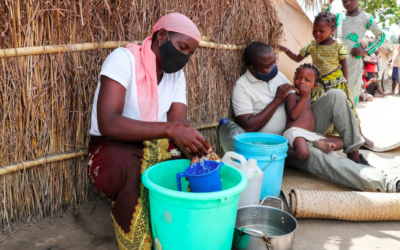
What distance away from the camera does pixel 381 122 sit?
566 cm

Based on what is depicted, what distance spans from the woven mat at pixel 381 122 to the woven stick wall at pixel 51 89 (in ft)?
10.5

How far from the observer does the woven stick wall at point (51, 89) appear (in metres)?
1.86

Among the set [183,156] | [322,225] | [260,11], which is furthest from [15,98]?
[260,11]

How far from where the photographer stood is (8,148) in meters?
1.90

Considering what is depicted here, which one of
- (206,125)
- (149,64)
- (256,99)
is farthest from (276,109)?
(149,64)

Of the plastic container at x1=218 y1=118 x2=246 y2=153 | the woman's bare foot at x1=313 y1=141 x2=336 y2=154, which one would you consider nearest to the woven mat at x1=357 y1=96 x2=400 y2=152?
the woman's bare foot at x1=313 y1=141 x2=336 y2=154

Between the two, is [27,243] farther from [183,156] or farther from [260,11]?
[260,11]

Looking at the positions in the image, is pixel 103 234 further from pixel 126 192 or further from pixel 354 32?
pixel 354 32

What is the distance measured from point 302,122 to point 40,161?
7.41ft

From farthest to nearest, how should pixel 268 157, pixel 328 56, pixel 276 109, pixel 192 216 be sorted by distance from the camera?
pixel 328 56, pixel 276 109, pixel 268 157, pixel 192 216

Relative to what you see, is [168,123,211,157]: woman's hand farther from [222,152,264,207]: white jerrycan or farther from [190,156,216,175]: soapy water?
[222,152,264,207]: white jerrycan

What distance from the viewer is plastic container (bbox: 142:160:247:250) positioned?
1.40 meters

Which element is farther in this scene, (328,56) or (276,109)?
(328,56)

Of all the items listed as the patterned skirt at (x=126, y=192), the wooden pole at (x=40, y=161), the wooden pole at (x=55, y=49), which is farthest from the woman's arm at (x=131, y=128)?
the wooden pole at (x=40, y=161)
